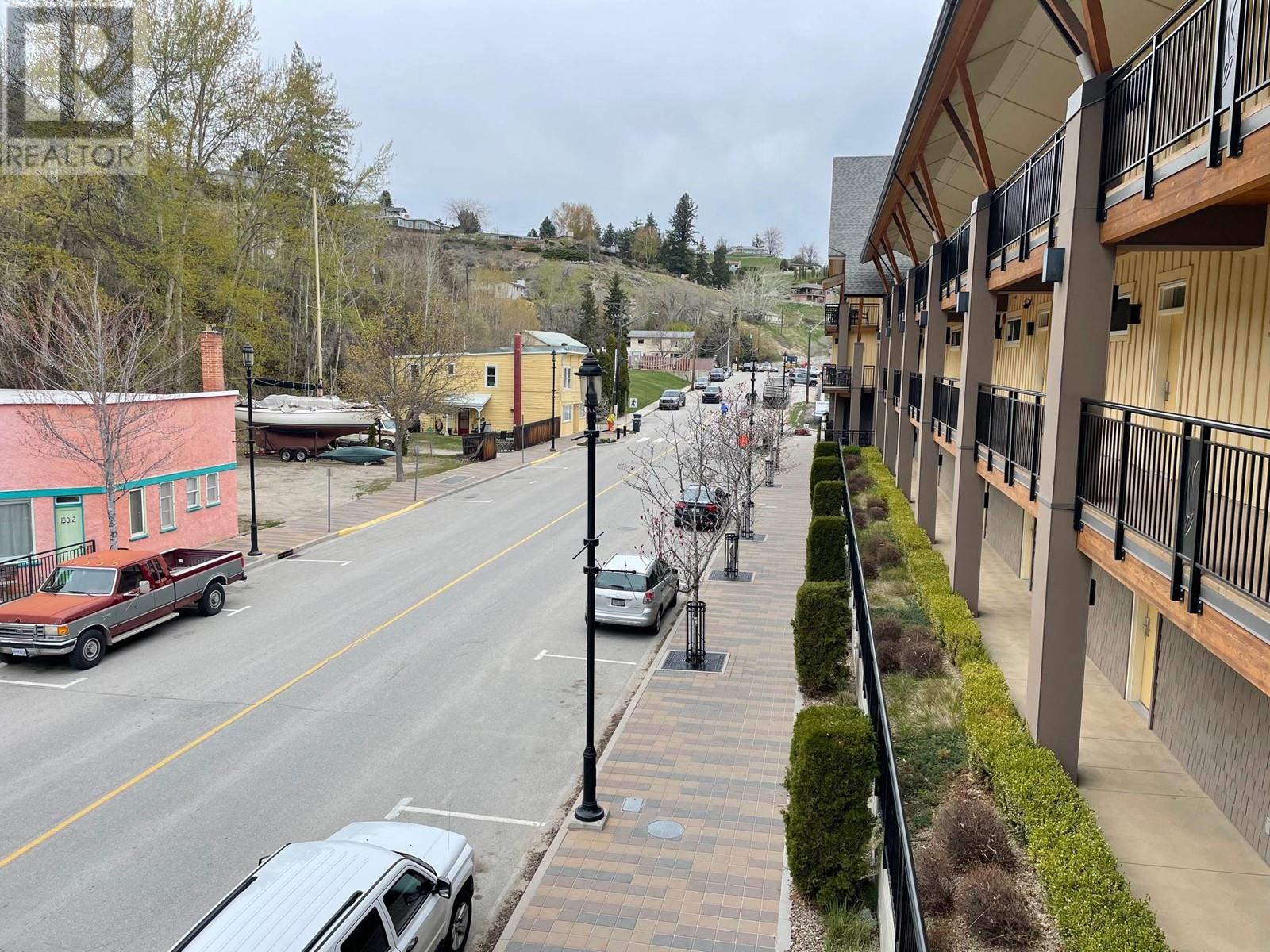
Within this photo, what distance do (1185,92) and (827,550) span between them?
11.4 m

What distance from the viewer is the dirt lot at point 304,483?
1280 inches

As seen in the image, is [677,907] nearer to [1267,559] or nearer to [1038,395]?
[1267,559]

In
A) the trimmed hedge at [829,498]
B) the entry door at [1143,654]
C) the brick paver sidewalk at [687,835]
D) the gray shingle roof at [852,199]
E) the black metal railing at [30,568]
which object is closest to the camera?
the brick paver sidewalk at [687,835]

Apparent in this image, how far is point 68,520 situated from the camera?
21891mm

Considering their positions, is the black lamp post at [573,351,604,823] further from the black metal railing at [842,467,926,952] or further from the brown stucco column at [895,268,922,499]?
the brown stucco column at [895,268,922,499]

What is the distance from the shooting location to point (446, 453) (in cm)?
5088

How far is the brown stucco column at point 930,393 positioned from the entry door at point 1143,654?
8814 mm

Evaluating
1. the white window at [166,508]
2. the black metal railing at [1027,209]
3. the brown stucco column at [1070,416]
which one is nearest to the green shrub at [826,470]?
the black metal railing at [1027,209]

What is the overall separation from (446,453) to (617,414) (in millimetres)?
28983

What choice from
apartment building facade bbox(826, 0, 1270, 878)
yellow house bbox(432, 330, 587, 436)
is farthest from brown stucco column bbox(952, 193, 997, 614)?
yellow house bbox(432, 330, 587, 436)

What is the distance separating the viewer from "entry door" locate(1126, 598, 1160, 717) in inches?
483

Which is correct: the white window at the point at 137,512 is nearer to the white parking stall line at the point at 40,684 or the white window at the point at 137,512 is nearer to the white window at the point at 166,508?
the white window at the point at 166,508

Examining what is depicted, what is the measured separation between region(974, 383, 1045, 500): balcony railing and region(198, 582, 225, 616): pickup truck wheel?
15.7 metres

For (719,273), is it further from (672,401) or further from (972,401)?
(972,401)
